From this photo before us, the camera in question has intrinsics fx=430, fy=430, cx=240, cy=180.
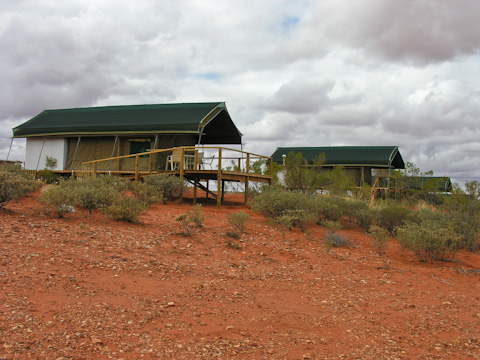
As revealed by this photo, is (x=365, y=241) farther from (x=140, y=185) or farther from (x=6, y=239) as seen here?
(x=6, y=239)

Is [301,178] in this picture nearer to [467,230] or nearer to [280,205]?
[280,205]

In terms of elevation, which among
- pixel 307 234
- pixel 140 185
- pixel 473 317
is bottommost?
pixel 473 317

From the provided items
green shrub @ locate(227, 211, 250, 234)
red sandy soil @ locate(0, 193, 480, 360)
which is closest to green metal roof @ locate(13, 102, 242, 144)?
green shrub @ locate(227, 211, 250, 234)

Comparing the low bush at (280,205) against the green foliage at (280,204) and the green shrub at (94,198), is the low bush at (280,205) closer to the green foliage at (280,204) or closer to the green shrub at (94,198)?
the green foliage at (280,204)

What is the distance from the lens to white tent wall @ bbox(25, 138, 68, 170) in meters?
21.9

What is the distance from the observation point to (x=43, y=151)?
73.7 feet

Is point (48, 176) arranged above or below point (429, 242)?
above

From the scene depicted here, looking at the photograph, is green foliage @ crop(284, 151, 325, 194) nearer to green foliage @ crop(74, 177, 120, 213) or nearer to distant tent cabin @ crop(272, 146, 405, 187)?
green foliage @ crop(74, 177, 120, 213)

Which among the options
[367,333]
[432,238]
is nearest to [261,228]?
[432,238]

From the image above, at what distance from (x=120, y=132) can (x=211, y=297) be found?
51.0ft

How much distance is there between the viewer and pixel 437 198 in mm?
24812

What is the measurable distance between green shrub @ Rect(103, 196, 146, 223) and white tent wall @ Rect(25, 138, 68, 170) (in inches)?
551

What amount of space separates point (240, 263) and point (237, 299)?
69.2 inches

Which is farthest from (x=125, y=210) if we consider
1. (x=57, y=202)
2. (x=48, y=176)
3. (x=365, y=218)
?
(x=48, y=176)
